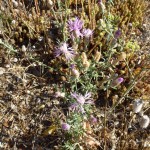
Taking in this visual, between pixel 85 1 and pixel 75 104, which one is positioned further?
pixel 85 1

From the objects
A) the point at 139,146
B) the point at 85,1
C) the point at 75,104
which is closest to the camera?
the point at 75,104

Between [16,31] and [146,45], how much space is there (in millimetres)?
1116

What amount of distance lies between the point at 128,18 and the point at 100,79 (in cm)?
65

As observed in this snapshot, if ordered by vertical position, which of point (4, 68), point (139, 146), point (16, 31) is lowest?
point (139, 146)

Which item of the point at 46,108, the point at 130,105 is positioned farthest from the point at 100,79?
the point at 46,108

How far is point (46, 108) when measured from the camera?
7.66ft

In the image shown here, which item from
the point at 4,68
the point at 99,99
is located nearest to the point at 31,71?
the point at 4,68

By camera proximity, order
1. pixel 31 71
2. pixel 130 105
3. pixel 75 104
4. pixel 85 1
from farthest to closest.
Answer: pixel 85 1
pixel 31 71
pixel 130 105
pixel 75 104

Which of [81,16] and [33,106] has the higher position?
[81,16]

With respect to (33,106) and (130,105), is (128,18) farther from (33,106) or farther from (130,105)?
(33,106)

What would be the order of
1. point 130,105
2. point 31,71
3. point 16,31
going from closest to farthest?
point 130,105 < point 31,71 < point 16,31

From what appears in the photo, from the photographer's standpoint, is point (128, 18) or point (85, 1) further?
point (85, 1)

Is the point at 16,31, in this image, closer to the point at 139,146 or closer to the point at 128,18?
the point at 128,18

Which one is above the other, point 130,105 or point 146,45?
point 146,45
